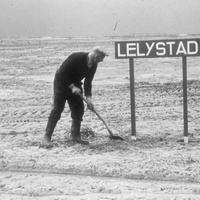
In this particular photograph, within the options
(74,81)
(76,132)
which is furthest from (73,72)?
(76,132)

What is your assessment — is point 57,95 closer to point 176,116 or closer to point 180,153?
point 180,153

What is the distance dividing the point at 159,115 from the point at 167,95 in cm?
274

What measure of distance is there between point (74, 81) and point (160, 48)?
4.50 feet

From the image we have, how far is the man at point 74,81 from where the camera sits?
6125 mm

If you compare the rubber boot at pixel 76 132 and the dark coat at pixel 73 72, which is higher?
the dark coat at pixel 73 72

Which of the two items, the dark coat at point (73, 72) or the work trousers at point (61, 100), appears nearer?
the dark coat at point (73, 72)

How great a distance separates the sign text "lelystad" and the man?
451 millimetres

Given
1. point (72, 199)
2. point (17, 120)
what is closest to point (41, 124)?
point (17, 120)

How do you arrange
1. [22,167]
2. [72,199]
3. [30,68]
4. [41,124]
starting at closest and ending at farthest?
[72,199] → [22,167] → [41,124] → [30,68]

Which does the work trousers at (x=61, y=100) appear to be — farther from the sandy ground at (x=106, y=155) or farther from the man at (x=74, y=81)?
the sandy ground at (x=106, y=155)

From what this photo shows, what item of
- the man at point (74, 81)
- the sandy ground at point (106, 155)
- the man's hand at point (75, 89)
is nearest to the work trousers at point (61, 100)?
the man at point (74, 81)

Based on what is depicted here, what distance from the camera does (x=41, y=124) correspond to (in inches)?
338

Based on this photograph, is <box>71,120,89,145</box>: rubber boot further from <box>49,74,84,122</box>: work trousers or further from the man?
<box>49,74,84,122</box>: work trousers

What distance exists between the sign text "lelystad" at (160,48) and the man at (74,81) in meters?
0.45
